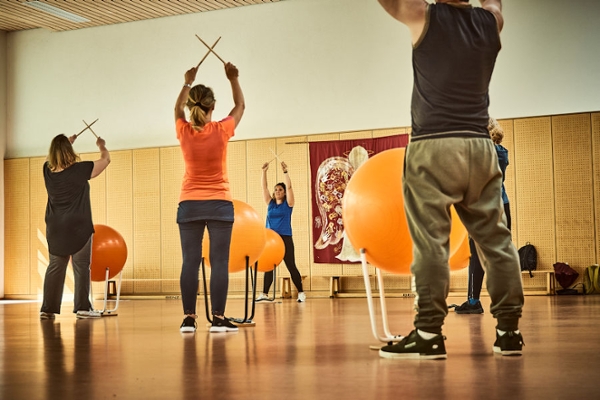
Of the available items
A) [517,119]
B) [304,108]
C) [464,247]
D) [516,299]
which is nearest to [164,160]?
[304,108]

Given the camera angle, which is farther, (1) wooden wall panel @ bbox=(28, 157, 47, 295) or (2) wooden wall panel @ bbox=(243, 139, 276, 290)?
(1) wooden wall panel @ bbox=(28, 157, 47, 295)

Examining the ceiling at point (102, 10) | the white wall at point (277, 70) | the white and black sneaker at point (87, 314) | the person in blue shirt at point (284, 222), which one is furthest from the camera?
the ceiling at point (102, 10)

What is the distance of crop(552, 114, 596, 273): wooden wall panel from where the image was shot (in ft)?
→ 36.5

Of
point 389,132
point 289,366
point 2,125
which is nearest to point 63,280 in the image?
point 289,366

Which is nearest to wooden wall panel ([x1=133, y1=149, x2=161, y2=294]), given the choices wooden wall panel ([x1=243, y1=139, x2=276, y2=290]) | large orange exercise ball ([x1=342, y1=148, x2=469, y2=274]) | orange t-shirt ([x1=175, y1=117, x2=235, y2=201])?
wooden wall panel ([x1=243, y1=139, x2=276, y2=290])

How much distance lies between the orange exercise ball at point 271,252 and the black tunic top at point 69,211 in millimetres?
2981

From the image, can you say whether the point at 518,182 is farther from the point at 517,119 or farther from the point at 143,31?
the point at 143,31

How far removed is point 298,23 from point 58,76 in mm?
4997

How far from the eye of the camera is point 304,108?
12805mm

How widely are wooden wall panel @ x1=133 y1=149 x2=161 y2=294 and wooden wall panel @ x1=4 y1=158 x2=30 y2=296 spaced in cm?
242

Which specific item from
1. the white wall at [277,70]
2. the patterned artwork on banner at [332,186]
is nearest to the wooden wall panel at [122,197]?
the white wall at [277,70]

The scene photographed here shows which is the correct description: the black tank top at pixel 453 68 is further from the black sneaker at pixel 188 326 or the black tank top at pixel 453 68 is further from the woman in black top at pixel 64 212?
the woman in black top at pixel 64 212

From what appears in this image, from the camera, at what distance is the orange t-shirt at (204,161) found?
5035 millimetres

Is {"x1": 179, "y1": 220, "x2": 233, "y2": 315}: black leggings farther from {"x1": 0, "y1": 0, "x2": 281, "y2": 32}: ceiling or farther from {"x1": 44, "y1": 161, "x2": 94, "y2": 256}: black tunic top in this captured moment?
{"x1": 0, "y1": 0, "x2": 281, "y2": 32}: ceiling
